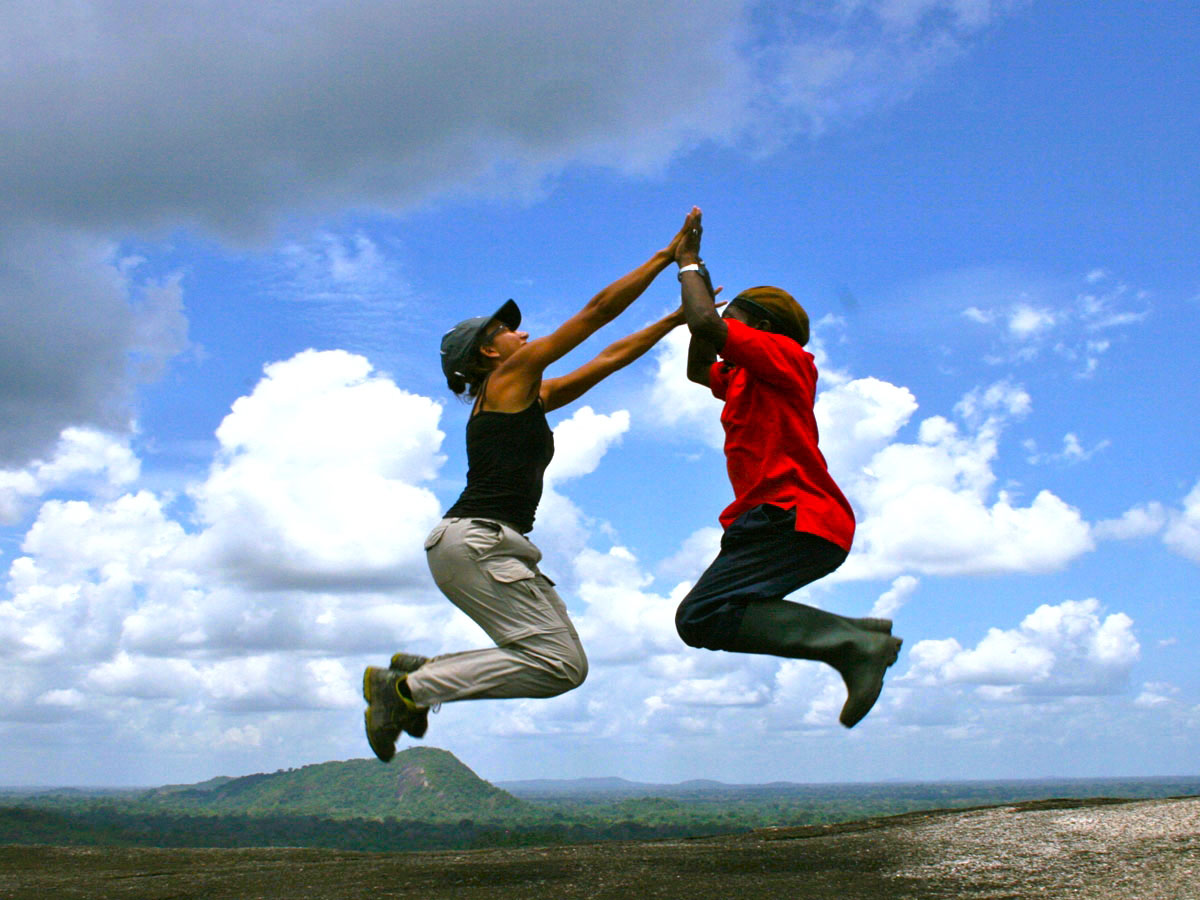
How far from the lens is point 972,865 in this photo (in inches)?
218

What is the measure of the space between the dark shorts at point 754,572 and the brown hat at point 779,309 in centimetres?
123

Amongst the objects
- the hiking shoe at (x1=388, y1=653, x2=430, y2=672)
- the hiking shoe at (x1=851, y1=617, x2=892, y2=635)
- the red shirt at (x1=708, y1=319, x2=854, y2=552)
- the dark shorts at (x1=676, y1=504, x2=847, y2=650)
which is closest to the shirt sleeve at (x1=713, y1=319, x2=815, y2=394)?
the red shirt at (x1=708, y1=319, x2=854, y2=552)

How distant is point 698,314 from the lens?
219 inches

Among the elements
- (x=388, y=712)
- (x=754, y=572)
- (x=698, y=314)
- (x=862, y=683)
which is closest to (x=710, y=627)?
(x=754, y=572)

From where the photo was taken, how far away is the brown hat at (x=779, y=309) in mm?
6035

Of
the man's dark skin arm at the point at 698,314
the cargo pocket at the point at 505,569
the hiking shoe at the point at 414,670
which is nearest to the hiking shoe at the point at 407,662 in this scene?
the hiking shoe at the point at 414,670

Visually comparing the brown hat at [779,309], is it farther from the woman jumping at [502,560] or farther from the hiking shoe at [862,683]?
Answer: the hiking shoe at [862,683]

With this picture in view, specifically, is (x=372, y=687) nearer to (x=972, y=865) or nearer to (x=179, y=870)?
(x=972, y=865)

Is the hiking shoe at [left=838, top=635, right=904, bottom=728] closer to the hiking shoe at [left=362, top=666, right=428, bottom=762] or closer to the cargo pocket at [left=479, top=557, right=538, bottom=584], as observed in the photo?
the cargo pocket at [left=479, top=557, right=538, bottom=584]

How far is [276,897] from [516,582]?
2.32 m

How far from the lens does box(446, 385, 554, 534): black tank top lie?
5.72 metres

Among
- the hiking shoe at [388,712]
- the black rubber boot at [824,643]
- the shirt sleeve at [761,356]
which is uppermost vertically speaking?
the shirt sleeve at [761,356]

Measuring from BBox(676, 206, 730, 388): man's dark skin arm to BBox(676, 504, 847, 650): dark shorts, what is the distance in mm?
998

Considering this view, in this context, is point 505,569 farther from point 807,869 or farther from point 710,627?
point 807,869
